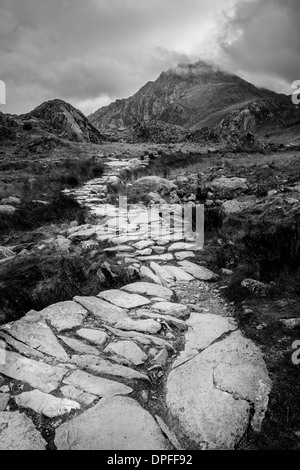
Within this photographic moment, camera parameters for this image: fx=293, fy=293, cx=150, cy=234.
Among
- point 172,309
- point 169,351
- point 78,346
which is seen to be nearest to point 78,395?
point 78,346

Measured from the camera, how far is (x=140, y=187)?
12.2 meters

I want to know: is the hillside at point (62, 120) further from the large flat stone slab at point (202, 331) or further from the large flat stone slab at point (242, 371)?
the large flat stone slab at point (242, 371)

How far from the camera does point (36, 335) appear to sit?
3.40 meters

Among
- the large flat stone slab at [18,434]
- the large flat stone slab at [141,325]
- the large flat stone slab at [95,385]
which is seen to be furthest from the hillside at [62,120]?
the large flat stone slab at [18,434]

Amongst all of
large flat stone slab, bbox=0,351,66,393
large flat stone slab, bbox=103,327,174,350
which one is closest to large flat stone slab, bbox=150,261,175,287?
large flat stone slab, bbox=103,327,174,350

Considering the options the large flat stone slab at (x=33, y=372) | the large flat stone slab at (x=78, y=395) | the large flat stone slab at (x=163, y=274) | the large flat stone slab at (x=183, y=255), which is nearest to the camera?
the large flat stone slab at (x=78, y=395)

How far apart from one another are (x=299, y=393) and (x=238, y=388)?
1.58 ft

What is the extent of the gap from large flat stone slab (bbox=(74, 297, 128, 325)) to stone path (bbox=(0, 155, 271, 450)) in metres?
0.01

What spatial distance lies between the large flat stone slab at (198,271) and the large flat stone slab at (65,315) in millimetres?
2011

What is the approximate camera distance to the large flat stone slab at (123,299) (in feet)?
13.6

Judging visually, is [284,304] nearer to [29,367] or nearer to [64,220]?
[29,367]

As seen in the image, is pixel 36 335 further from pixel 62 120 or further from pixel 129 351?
pixel 62 120

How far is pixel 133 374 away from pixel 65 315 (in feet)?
4.62

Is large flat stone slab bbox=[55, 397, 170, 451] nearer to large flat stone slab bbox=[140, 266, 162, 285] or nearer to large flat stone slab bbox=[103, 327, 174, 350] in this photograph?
large flat stone slab bbox=[103, 327, 174, 350]
